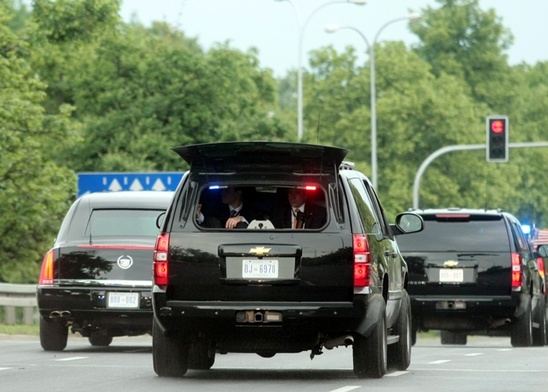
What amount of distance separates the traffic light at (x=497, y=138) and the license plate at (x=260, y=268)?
3322 centimetres

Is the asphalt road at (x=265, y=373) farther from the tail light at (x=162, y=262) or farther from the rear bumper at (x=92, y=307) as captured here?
the tail light at (x=162, y=262)

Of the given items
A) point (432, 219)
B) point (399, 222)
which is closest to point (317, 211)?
point (399, 222)

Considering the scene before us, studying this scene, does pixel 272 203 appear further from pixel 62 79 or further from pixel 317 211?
pixel 62 79

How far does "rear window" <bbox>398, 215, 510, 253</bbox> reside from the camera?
75.6 feet

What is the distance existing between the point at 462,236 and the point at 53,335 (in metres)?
5.94

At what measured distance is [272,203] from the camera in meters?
14.9

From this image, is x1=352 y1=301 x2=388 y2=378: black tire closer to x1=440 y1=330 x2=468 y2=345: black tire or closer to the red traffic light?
x1=440 y1=330 x2=468 y2=345: black tire

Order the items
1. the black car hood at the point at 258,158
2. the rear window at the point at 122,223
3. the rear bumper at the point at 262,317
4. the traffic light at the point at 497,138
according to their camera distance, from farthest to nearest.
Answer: the traffic light at the point at 497,138
the rear window at the point at 122,223
the black car hood at the point at 258,158
the rear bumper at the point at 262,317

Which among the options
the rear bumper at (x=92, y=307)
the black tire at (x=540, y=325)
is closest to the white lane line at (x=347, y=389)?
the rear bumper at (x=92, y=307)

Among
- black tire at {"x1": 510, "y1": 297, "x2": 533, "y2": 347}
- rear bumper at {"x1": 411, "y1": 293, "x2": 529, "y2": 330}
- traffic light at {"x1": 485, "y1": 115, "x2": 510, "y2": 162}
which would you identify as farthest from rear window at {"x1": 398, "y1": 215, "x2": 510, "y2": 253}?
traffic light at {"x1": 485, "y1": 115, "x2": 510, "y2": 162}

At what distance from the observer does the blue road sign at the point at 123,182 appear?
3494cm

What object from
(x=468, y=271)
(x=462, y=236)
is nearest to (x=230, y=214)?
(x=462, y=236)

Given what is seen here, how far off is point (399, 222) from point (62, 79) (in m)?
46.5

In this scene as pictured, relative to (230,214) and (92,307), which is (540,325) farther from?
(230,214)
